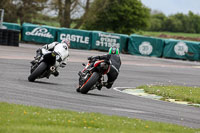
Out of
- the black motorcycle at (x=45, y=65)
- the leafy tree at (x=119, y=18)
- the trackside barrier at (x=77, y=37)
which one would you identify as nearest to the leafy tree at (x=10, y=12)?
the leafy tree at (x=119, y=18)

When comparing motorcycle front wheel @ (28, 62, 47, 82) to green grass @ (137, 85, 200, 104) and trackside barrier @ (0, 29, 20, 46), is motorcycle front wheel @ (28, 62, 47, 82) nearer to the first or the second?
green grass @ (137, 85, 200, 104)

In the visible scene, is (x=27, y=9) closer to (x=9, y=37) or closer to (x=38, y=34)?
(x=38, y=34)

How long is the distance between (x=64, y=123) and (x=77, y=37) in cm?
3253

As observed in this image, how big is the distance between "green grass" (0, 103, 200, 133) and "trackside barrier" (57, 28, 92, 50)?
101 ft

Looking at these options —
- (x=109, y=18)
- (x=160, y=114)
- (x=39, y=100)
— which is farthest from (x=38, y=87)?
(x=109, y=18)

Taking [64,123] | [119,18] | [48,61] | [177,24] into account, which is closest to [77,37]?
[48,61]

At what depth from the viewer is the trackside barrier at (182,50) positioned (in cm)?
3916

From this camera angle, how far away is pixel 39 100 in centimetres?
1073

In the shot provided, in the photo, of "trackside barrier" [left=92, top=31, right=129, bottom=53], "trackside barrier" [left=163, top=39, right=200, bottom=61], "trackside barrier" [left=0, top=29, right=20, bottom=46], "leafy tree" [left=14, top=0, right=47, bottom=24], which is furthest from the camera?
"leafy tree" [left=14, top=0, right=47, bottom=24]

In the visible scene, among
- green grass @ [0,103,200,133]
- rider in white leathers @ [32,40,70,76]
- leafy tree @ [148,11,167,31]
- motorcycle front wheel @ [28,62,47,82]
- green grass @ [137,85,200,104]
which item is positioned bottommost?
green grass @ [137,85,200,104]

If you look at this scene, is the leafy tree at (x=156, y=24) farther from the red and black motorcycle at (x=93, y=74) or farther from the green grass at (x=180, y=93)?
the red and black motorcycle at (x=93, y=74)

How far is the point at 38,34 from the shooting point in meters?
39.9

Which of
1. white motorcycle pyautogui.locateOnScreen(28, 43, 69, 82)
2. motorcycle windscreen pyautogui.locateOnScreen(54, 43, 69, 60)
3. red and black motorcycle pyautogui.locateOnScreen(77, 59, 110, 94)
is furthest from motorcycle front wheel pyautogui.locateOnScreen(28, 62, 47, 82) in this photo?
red and black motorcycle pyautogui.locateOnScreen(77, 59, 110, 94)

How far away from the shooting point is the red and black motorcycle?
42.1ft
